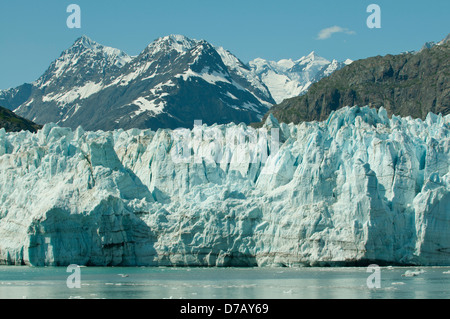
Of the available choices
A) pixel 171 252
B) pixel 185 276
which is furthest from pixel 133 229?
pixel 185 276

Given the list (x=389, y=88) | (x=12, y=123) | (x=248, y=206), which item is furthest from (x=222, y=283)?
(x=12, y=123)

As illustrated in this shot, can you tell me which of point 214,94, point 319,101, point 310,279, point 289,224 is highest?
point 214,94

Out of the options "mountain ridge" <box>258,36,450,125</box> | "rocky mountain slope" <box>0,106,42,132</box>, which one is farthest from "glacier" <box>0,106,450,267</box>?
"rocky mountain slope" <box>0,106,42,132</box>

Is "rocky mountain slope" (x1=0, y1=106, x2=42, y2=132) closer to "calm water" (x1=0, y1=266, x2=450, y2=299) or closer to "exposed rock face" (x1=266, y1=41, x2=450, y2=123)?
"exposed rock face" (x1=266, y1=41, x2=450, y2=123)

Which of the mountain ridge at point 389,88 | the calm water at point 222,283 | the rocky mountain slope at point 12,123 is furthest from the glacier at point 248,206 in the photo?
the rocky mountain slope at point 12,123

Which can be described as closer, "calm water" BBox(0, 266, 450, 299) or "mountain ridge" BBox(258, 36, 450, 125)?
"calm water" BBox(0, 266, 450, 299)

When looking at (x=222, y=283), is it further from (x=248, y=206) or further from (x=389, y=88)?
(x=389, y=88)

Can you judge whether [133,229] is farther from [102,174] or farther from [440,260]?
Result: [440,260]
